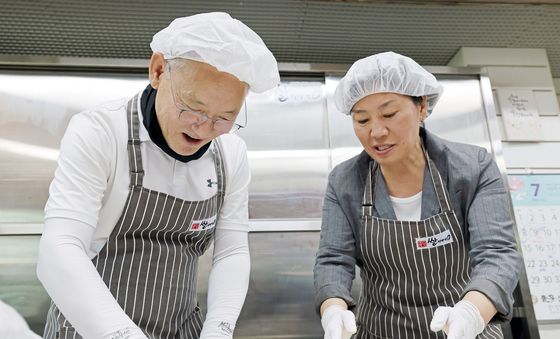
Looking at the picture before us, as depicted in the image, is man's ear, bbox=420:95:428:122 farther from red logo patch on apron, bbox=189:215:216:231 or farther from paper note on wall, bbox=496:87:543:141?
paper note on wall, bbox=496:87:543:141

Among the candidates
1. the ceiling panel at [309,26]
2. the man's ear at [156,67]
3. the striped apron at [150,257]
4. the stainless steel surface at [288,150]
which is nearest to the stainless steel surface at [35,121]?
the ceiling panel at [309,26]

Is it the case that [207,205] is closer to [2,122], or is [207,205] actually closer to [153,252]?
→ [153,252]

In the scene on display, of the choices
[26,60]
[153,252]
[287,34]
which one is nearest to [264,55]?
[153,252]

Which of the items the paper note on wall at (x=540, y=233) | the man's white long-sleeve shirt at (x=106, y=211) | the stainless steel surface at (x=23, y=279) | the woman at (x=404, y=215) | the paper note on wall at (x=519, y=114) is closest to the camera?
the man's white long-sleeve shirt at (x=106, y=211)

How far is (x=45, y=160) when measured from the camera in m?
1.72

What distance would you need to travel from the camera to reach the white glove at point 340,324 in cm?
95

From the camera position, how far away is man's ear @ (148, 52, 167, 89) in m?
0.87

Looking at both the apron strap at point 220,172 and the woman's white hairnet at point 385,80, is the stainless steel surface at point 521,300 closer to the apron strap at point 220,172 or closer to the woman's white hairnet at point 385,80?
the woman's white hairnet at point 385,80

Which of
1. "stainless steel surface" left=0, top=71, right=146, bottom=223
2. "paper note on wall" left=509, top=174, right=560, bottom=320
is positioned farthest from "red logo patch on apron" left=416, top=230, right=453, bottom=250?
"stainless steel surface" left=0, top=71, right=146, bottom=223

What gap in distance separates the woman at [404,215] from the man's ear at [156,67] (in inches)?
19.4

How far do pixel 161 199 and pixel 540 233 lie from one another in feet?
5.65

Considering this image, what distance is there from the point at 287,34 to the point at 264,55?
1166 mm

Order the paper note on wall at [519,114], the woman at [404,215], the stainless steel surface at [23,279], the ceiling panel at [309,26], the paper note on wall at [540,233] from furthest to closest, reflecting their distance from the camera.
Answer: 1. the paper note on wall at [519,114]
2. the paper note on wall at [540,233]
3. the ceiling panel at [309,26]
4. the stainless steel surface at [23,279]
5. the woman at [404,215]

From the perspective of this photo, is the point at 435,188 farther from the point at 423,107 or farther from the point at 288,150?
the point at 288,150
